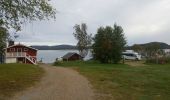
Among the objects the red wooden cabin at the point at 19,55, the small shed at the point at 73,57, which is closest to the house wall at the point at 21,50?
the red wooden cabin at the point at 19,55

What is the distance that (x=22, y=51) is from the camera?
76938 millimetres

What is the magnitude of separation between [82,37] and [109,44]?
24875mm

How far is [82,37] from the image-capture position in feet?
295

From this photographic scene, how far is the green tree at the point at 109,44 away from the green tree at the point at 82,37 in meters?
20.9

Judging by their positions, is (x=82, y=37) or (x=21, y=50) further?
(x=82, y=37)

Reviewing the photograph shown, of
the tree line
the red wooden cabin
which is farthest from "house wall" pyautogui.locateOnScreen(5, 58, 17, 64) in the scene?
the tree line

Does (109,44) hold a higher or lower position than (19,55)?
higher

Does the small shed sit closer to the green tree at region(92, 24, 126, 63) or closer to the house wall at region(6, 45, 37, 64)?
the house wall at region(6, 45, 37, 64)

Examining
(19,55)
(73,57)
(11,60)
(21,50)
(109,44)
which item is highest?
(109,44)

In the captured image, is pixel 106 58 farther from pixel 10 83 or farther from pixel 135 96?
pixel 135 96

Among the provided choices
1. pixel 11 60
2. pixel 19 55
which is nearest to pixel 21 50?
pixel 19 55

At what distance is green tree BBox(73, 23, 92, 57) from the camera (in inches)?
3514

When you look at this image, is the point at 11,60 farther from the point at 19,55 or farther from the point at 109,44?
the point at 109,44

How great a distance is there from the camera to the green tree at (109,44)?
65000mm
